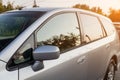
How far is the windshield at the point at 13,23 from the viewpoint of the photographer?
430cm

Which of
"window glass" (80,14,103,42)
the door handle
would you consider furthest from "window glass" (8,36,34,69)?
"window glass" (80,14,103,42)

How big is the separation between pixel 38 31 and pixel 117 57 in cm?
371

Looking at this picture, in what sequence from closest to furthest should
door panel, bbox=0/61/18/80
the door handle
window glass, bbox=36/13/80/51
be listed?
door panel, bbox=0/61/18/80, window glass, bbox=36/13/80/51, the door handle

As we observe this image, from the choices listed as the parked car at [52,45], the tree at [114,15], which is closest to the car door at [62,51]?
the parked car at [52,45]

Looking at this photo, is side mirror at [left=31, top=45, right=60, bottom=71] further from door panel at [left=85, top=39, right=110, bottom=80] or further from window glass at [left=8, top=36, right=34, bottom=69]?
door panel at [left=85, top=39, right=110, bottom=80]

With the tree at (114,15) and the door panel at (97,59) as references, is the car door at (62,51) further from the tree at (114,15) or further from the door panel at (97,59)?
the tree at (114,15)

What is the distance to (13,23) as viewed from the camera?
15.8ft

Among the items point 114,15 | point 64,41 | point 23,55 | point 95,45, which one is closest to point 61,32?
point 64,41

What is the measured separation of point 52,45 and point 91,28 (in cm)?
177

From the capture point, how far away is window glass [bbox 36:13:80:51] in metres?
4.66

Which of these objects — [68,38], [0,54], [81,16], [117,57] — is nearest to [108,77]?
[117,57]

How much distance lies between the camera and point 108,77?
7457 millimetres

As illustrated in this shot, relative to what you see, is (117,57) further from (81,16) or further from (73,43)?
(73,43)

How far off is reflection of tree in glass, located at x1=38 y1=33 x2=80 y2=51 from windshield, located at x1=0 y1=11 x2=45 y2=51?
31cm
